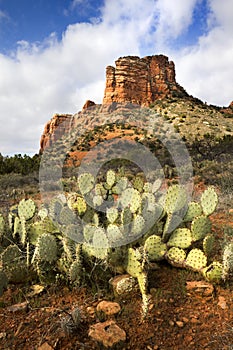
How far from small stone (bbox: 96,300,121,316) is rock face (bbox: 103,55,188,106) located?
51.8 m

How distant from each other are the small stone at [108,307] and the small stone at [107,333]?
16cm

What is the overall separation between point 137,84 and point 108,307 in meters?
55.7

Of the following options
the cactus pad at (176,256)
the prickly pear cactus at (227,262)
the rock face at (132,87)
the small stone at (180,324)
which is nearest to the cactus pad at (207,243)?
the cactus pad at (176,256)

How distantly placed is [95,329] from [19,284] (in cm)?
141

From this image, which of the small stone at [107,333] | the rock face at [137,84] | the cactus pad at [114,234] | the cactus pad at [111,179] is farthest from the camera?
the rock face at [137,84]

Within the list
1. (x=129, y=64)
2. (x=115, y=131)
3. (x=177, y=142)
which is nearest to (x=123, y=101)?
(x=129, y=64)

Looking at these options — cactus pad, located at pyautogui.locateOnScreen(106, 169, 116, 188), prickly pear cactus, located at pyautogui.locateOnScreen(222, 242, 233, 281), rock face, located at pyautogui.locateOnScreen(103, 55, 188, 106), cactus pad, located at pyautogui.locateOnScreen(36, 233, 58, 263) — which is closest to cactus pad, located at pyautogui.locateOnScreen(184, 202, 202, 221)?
prickly pear cactus, located at pyautogui.locateOnScreen(222, 242, 233, 281)

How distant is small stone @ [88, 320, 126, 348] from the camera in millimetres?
2620

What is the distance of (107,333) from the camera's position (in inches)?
106

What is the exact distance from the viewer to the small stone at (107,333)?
8.60 ft

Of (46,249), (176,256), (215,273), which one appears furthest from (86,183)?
(215,273)

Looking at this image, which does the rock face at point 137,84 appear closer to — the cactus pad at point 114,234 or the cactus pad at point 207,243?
the cactus pad at point 207,243

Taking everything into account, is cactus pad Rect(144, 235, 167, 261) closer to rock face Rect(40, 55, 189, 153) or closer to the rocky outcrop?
the rocky outcrop

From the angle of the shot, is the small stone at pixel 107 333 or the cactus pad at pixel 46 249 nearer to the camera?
the small stone at pixel 107 333
